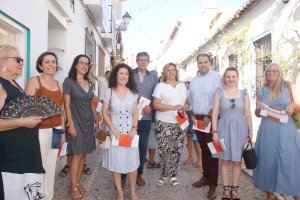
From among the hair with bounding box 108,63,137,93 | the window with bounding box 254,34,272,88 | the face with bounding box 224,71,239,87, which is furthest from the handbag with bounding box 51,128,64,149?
the window with bounding box 254,34,272,88

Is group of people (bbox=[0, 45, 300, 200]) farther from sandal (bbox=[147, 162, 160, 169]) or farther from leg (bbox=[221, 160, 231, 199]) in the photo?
sandal (bbox=[147, 162, 160, 169])

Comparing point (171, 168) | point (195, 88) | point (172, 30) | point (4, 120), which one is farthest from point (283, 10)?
point (172, 30)

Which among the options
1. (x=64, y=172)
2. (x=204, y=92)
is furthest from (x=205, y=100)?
(x=64, y=172)

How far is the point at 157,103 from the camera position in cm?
504

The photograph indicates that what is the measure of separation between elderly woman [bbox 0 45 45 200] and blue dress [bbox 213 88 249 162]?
245 centimetres

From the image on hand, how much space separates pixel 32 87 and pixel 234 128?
8.09 feet

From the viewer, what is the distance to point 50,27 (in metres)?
6.96

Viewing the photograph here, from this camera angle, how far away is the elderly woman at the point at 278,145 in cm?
411

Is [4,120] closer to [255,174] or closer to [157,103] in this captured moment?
[157,103]

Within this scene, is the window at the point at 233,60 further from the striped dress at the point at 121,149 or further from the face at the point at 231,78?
the striped dress at the point at 121,149

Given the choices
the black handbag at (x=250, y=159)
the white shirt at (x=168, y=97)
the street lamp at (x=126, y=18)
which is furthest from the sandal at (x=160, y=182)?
the street lamp at (x=126, y=18)

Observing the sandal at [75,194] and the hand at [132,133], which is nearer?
the hand at [132,133]

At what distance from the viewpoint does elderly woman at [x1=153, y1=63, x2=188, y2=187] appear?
5.05 meters

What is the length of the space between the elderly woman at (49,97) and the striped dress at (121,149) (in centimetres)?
64
